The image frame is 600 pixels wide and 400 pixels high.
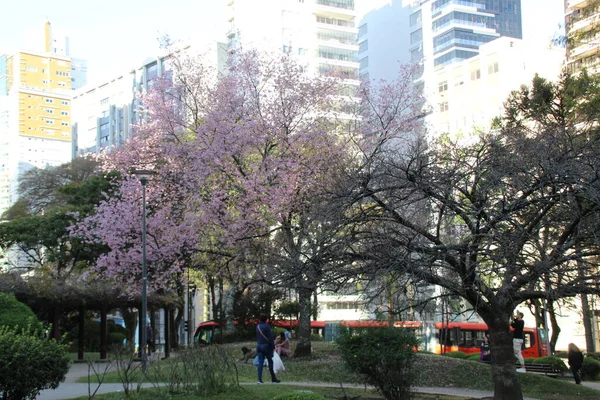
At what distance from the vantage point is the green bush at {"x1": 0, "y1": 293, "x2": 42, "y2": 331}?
13169mm

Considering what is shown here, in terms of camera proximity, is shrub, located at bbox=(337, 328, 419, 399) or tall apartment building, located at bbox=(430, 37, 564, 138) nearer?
shrub, located at bbox=(337, 328, 419, 399)

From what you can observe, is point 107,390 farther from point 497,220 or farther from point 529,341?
point 529,341

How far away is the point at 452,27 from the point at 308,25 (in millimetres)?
25069

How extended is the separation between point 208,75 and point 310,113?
4712 millimetres

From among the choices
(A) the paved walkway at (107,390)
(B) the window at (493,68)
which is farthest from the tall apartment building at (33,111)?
(A) the paved walkway at (107,390)

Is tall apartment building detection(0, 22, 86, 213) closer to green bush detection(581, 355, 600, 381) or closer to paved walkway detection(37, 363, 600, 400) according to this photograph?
green bush detection(581, 355, 600, 381)

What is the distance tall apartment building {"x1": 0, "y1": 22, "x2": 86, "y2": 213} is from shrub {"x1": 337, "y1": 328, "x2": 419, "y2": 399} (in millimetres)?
128604

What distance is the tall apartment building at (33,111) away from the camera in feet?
470

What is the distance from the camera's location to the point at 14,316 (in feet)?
44.4

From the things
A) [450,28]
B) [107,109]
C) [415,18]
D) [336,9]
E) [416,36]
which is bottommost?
[107,109]

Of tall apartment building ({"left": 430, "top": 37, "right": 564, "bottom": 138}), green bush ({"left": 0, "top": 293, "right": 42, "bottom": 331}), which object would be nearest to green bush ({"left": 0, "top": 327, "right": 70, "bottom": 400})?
green bush ({"left": 0, "top": 293, "right": 42, "bottom": 331})

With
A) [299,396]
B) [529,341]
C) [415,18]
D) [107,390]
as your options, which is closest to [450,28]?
[415,18]

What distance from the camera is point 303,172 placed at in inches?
893

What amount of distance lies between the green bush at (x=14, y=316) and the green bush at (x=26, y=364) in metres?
1.68
